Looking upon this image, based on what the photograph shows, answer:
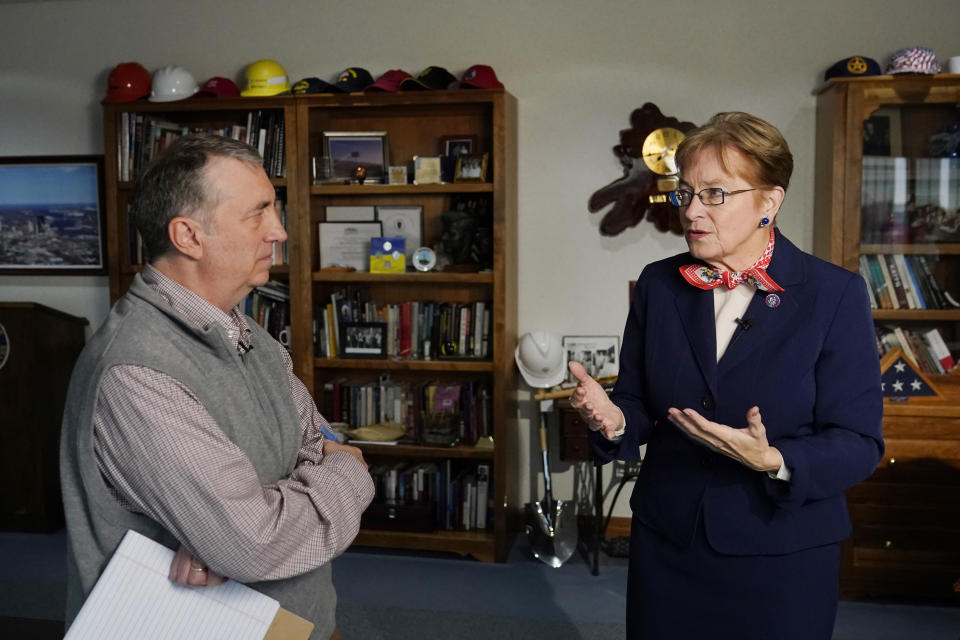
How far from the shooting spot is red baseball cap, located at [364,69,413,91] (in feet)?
12.4

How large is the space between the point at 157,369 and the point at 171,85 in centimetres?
307

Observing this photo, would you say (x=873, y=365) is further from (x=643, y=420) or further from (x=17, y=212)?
(x=17, y=212)

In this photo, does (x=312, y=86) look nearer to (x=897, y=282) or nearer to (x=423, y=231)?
(x=423, y=231)

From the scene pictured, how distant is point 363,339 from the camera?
13.2ft

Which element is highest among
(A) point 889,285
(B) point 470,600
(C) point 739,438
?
(A) point 889,285

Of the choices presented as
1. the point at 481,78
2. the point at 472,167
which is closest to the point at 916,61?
the point at 481,78

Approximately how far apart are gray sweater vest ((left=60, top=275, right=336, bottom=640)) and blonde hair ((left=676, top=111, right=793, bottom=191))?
3.38ft

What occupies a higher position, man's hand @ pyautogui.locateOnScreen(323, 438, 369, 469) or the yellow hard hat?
the yellow hard hat

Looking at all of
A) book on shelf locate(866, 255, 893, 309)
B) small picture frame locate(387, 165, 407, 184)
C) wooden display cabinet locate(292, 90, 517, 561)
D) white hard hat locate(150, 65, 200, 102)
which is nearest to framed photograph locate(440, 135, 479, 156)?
wooden display cabinet locate(292, 90, 517, 561)

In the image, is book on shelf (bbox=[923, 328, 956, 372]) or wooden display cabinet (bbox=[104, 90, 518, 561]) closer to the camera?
book on shelf (bbox=[923, 328, 956, 372])

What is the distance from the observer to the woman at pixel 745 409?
1644 millimetres

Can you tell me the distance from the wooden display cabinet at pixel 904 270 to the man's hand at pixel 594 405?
2015 millimetres

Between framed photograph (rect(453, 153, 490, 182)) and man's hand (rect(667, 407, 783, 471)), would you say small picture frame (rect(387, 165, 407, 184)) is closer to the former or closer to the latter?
framed photograph (rect(453, 153, 490, 182))

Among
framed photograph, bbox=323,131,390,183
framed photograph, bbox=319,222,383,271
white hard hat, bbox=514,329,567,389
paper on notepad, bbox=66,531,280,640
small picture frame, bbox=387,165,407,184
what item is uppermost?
framed photograph, bbox=323,131,390,183
